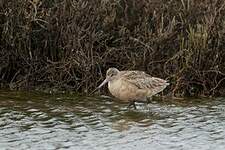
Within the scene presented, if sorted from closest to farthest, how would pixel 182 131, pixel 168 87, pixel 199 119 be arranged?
pixel 182 131 → pixel 199 119 → pixel 168 87

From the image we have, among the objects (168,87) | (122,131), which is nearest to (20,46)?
(168,87)

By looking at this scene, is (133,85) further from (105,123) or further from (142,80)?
(105,123)

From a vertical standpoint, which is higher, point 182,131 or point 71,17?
point 71,17

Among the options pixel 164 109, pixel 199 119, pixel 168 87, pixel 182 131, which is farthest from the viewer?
pixel 168 87

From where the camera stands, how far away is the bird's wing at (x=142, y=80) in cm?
1084

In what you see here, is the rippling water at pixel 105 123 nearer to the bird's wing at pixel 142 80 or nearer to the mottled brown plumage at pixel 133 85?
the mottled brown plumage at pixel 133 85

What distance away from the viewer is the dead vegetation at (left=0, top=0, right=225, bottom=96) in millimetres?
11688

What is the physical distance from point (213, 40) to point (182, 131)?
2.97 meters

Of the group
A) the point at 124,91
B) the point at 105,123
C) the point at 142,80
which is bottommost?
the point at 105,123

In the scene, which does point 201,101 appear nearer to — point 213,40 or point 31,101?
point 213,40

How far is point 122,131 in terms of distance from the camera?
934cm

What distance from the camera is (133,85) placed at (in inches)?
430

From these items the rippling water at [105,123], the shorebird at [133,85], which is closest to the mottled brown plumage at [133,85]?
the shorebird at [133,85]

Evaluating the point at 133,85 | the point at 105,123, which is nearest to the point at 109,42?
the point at 133,85
